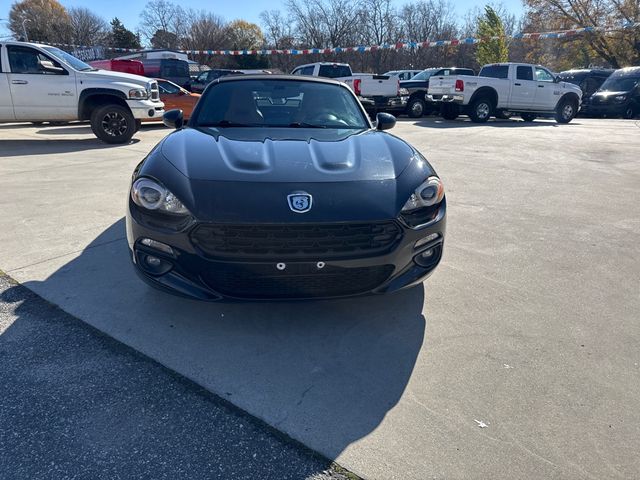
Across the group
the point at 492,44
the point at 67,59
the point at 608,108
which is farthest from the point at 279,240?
the point at 492,44

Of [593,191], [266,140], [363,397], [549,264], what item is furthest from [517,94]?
[363,397]

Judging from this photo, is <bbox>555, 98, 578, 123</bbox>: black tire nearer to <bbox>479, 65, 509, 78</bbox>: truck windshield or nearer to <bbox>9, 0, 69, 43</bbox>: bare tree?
<bbox>479, 65, 509, 78</bbox>: truck windshield

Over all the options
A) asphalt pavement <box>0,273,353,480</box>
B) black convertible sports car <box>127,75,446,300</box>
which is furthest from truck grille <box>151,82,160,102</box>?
asphalt pavement <box>0,273,353,480</box>

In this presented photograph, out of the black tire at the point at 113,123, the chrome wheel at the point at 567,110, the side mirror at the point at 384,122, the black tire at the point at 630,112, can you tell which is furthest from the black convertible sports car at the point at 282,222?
the black tire at the point at 630,112

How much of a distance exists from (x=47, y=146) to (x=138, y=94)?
7.47 feet

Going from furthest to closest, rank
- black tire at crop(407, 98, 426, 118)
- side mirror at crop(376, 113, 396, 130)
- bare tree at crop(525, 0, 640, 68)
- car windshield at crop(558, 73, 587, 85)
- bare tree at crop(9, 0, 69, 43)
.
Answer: bare tree at crop(9, 0, 69, 43), bare tree at crop(525, 0, 640, 68), car windshield at crop(558, 73, 587, 85), black tire at crop(407, 98, 426, 118), side mirror at crop(376, 113, 396, 130)

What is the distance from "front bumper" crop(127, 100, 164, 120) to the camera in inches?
388

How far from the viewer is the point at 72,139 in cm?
1085

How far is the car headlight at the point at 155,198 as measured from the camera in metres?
2.54

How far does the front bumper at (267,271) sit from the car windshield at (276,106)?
1.56 metres

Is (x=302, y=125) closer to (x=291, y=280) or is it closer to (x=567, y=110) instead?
(x=291, y=280)

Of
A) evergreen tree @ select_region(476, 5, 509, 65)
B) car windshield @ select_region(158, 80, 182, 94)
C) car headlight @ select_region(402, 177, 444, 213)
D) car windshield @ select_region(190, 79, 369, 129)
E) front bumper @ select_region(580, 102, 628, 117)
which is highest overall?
evergreen tree @ select_region(476, 5, 509, 65)

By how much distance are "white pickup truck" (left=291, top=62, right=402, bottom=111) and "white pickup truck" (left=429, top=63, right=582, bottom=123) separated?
1.33 meters

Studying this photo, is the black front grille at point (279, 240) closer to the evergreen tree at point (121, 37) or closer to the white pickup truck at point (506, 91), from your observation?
the white pickup truck at point (506, 91)
